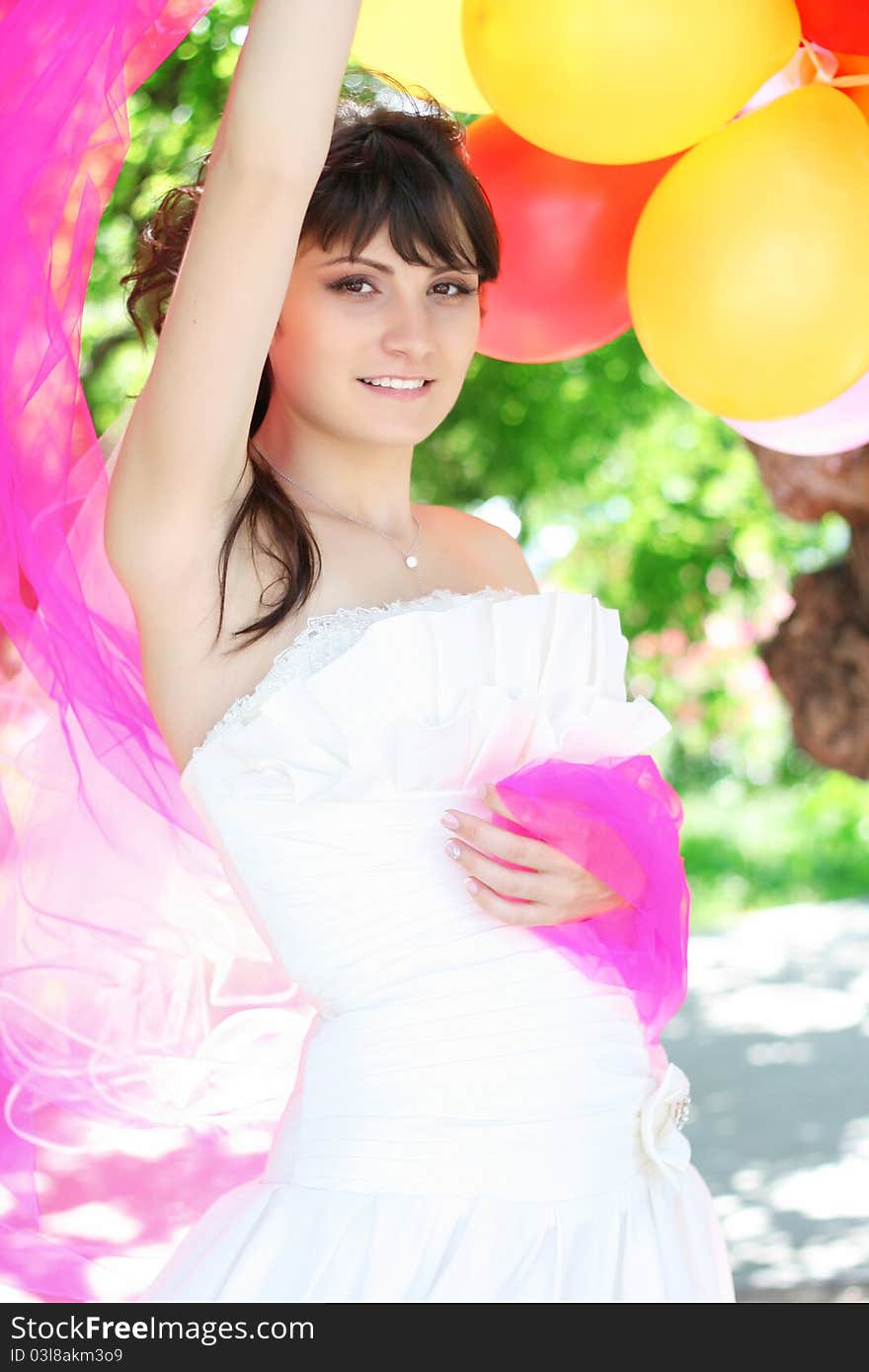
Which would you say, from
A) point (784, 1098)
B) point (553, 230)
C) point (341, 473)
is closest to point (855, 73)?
point (553, 230)

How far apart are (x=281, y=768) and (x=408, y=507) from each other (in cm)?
59

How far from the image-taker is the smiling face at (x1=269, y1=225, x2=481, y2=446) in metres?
1.94

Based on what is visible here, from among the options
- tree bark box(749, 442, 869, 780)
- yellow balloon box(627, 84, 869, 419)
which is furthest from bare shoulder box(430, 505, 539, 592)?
tree bark box(749, 442, 869, 780)

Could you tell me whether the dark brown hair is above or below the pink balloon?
above

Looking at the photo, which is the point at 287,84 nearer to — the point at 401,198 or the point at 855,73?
the point at 401,198

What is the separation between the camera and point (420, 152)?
2.03 meters

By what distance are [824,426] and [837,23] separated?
68 cm

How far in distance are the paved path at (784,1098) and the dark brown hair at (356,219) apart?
287 centimetres

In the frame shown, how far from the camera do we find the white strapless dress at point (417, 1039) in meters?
1.70

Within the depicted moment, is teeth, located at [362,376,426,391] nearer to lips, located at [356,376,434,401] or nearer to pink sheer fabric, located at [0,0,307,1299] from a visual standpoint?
lips, located at [356,376,434,401]

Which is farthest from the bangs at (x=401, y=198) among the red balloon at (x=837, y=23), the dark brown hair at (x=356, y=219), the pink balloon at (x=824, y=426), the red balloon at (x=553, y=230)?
the pink balloon at (x=824, y=426)

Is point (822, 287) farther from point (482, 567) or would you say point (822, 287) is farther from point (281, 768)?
point (281, 768)

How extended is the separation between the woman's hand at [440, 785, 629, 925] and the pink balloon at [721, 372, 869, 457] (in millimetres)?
935

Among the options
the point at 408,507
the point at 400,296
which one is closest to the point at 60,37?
the point at 400,296
